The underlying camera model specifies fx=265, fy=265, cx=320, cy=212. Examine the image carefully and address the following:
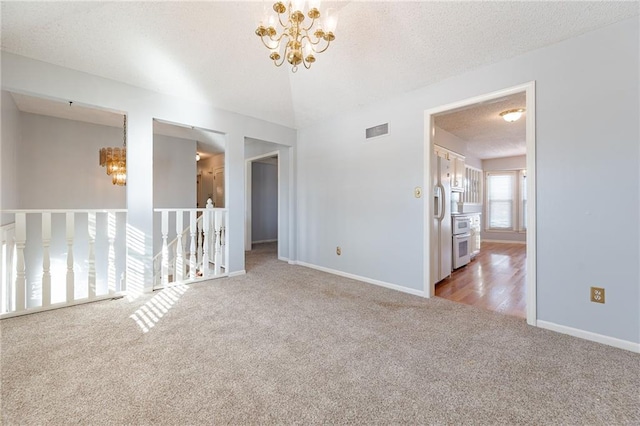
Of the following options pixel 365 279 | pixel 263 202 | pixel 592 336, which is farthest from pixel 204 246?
pixel 263 202

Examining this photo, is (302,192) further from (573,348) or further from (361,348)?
(573,348)

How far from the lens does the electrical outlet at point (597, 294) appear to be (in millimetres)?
2051

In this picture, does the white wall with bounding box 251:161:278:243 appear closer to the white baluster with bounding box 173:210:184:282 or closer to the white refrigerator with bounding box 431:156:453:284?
the white baluster with bounding box 173:210:184:282

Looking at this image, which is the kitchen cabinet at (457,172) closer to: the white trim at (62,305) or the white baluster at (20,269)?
the white trim at (62,305)

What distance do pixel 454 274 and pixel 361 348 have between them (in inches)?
118

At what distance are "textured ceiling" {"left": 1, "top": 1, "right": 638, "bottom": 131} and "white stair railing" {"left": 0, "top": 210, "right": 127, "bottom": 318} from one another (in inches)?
62.8

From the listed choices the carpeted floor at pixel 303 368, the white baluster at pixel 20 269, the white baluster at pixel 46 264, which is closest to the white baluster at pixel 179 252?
the carpeted floor at pixel 303 368

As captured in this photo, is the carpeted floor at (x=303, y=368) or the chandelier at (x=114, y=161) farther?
the chandelier at (x=114, y=161)

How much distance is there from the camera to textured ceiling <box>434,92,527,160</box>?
3915mm

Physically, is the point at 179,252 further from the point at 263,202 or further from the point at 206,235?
the point at 263,202

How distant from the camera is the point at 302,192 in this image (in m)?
4.70

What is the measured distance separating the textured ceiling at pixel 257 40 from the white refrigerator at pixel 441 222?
1168 millimetres

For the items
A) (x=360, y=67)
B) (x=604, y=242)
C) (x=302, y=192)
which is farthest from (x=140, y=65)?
(x=604, y=242)

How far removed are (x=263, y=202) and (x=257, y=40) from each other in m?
5.29
